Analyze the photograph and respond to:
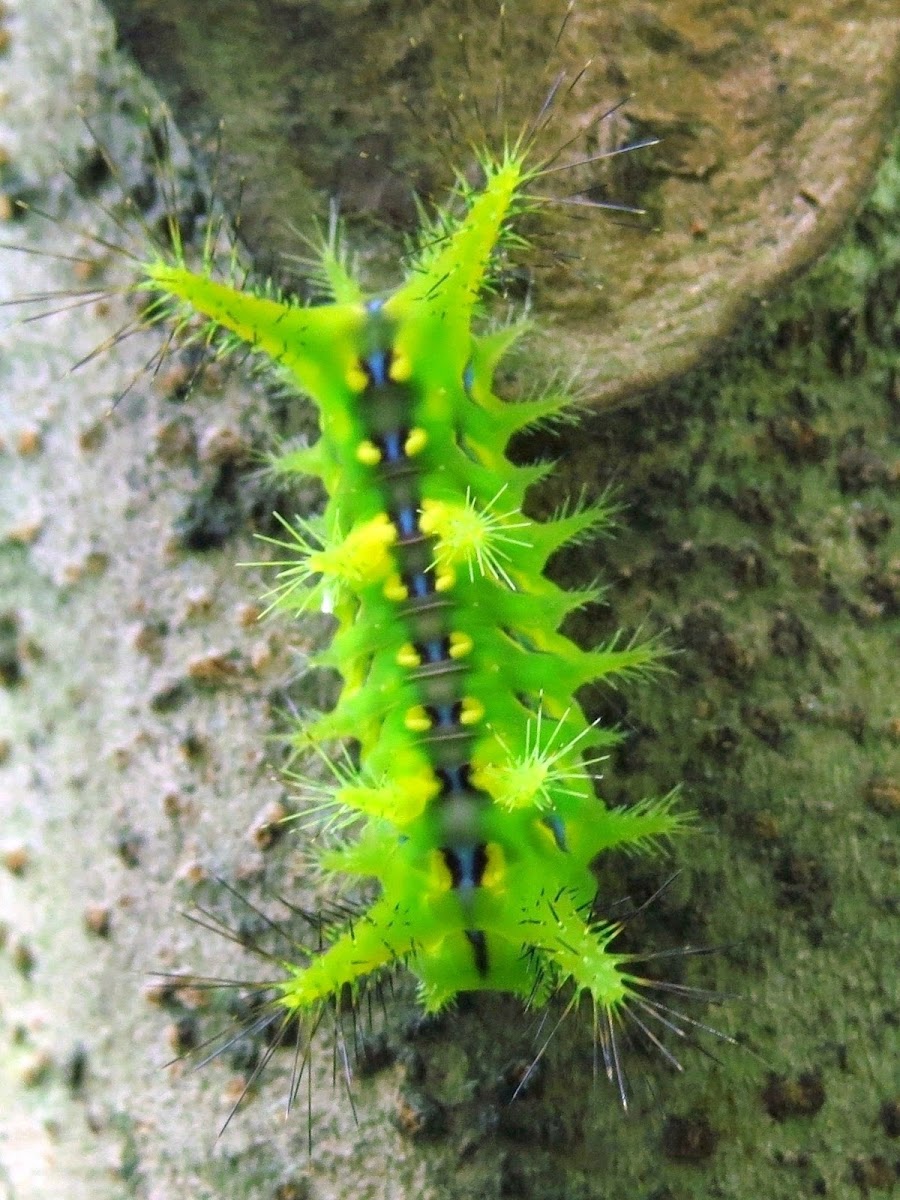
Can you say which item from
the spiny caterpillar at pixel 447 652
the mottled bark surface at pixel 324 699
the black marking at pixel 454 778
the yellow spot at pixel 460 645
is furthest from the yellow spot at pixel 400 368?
the black marking at pixel 454 778

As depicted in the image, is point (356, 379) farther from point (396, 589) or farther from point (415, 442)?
point (396, 589)

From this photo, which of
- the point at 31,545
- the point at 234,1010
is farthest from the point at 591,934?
the point at 31,545

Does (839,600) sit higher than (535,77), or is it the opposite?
(535,77)

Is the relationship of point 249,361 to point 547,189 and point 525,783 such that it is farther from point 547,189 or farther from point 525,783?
point 525,783

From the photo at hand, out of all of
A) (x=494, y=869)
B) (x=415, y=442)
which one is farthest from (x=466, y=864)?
(x=415, y=442)

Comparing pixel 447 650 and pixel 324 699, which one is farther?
pixel 324 699

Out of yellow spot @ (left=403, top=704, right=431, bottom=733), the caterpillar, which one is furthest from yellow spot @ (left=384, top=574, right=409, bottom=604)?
yellow spot @ (left=403, top=704, right=431, bottom=733)

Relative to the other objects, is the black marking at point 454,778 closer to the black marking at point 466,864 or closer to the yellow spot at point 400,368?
the black marking at point 466,864
